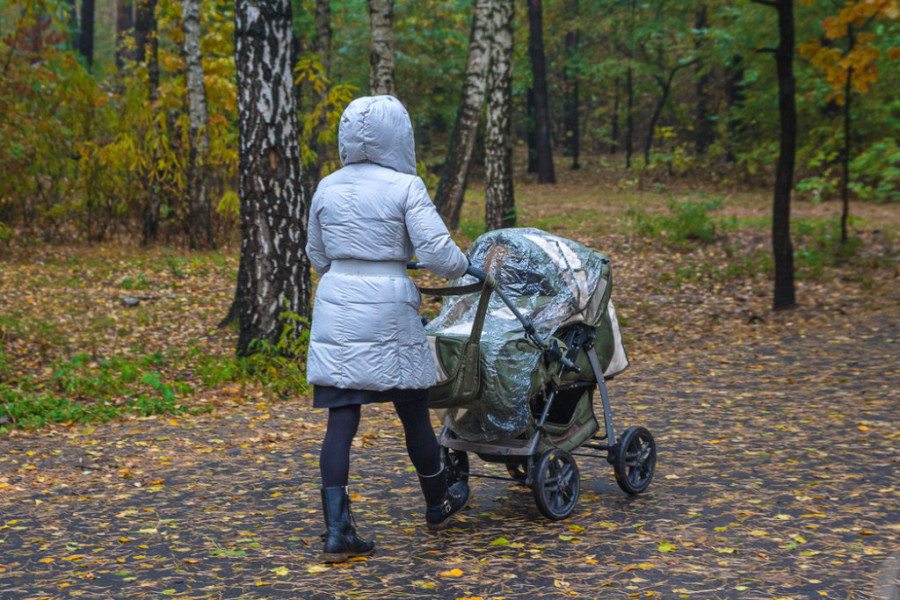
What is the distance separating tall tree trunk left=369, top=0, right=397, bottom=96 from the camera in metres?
12.5

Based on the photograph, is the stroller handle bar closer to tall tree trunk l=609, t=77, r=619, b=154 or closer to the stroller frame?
the stroller frame

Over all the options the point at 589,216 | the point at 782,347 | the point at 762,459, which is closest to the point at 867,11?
the point at 782,347

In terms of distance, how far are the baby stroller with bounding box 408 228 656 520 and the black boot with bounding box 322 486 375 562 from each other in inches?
27.4

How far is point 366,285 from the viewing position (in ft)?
13.4

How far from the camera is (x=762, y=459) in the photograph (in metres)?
6.05

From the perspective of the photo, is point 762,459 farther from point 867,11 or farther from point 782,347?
point 867,11

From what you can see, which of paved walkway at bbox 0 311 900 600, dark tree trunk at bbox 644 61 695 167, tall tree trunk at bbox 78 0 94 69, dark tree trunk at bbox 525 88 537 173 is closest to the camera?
paved walkway at bbox 0 311 900 600

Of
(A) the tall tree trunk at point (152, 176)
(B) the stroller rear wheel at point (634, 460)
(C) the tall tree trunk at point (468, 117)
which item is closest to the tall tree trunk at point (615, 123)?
(C) the tall tree trunk at point (468, 117)

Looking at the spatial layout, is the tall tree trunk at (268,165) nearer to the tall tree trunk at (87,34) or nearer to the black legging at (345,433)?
the black legging at (345,433)

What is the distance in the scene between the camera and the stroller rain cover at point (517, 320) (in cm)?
444

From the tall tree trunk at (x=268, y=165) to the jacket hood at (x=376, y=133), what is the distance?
4.25 metres

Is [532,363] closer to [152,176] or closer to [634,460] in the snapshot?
[634,460]

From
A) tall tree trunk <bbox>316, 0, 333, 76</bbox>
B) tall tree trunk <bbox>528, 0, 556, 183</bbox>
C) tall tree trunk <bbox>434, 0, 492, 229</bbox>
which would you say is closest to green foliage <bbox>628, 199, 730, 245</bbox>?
tall tree trunk <bbox>434, 0, 492, 229</bbox>

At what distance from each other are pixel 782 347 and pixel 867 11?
378cm
